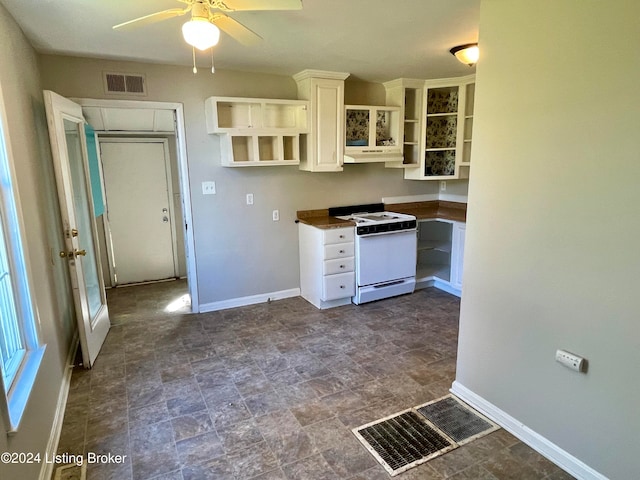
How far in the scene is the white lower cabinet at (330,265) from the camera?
4012 millimetres

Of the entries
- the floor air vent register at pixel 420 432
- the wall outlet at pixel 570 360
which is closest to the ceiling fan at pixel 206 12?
the wall outlet at pixel 570 360

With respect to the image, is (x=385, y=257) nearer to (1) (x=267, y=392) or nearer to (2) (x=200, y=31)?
(1) (x=267, y=392)

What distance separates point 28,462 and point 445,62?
402 cm

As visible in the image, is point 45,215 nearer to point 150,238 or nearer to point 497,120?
point 150,238

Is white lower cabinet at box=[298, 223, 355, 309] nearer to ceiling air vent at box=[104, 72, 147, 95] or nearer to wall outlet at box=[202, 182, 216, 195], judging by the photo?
wall outlet at box=[202, 182, 216, 195]

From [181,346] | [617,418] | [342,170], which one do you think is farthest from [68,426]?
[342,170]

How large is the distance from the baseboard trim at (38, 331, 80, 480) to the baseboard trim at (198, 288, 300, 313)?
1.24m

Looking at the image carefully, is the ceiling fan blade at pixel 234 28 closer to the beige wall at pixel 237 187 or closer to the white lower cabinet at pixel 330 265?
the beige wall at pixel 237 187

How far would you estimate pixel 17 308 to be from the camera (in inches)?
75.9

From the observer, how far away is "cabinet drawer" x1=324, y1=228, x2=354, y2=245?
3980 millimetres

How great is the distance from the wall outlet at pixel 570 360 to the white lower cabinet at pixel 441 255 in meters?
2.40

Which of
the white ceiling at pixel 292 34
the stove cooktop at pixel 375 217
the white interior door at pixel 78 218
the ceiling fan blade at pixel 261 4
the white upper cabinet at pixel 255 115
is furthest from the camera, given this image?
the stove cooktop at pixel 375 217

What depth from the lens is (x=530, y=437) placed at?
214 centimetres

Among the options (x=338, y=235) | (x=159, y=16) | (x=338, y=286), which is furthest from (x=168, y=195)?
(x=159, y=16)
